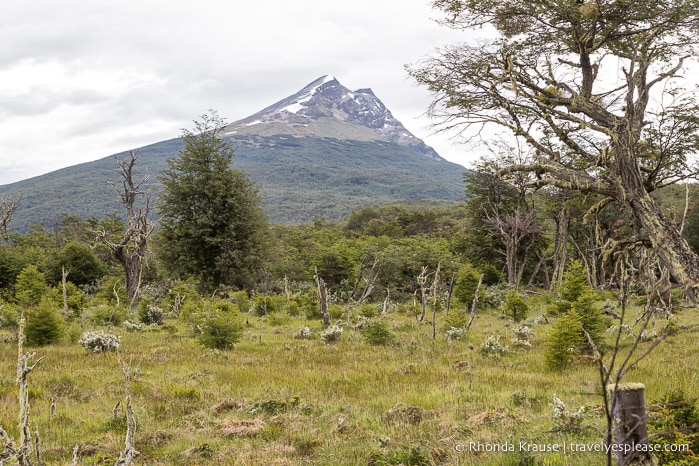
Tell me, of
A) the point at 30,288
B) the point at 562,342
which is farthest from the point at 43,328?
the point at 562,342

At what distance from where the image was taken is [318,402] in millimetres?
8344

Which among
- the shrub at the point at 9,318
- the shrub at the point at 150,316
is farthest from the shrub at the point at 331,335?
the shrub at the point at 9,318

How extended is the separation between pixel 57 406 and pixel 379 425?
5555mm

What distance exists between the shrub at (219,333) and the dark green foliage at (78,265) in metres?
23.0

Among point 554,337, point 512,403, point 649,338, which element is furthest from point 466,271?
point 512,403

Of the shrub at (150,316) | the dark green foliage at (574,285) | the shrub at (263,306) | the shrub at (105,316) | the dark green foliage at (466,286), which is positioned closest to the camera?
the dark green foliage at (574,285)

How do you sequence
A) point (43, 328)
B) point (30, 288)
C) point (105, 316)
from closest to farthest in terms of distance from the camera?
point (43, 328), point (105, 316), point (30, 288)

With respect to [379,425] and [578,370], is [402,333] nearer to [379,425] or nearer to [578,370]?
[578,370]

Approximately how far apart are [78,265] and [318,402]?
30.6 meters

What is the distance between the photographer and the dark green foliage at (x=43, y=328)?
13836 millimetres

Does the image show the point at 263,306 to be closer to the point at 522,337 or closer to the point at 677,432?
the point at 522,337

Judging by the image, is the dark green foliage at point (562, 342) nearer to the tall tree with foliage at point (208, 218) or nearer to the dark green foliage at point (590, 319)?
the dark green foliage at point (590, 319)

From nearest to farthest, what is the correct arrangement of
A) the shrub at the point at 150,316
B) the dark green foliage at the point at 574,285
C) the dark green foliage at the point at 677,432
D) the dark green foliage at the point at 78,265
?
the dark green foliage at the point at 677,432
the dark green foliage at the point at 574,285
the shrub at the point at 150,316
the dark green foliage at the point at 78,265

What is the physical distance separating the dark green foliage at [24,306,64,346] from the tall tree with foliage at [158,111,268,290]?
11.5 metres
